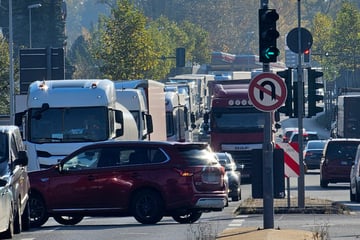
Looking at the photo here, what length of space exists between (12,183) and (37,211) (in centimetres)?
438

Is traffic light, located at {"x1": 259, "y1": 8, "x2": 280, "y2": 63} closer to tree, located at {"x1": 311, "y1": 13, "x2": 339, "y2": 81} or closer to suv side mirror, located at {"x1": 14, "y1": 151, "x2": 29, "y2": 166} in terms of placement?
suv side mirror, located at {"x1": 14, "y1": 151, "x2": 29, "y2": 166}

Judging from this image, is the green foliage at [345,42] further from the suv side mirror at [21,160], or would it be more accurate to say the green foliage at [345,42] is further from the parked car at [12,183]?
the suv side mirror at [21,160]

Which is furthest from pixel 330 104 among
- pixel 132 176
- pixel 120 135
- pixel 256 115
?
pixel 132 176

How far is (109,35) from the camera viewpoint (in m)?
76.2

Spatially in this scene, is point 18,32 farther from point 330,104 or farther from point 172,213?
point 172,213

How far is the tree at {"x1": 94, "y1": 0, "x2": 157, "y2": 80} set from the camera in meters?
74.4

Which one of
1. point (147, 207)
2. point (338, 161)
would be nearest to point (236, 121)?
point (338, 161)

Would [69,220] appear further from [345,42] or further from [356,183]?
[345,42]

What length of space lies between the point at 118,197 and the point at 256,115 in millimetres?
19674

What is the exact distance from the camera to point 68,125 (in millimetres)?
30453

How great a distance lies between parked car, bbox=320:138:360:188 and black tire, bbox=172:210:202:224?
1687 centimetres

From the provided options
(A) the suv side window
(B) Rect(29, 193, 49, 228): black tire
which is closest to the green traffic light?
(A) the suv side window

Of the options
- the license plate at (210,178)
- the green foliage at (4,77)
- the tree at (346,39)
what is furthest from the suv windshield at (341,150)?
the tree at (346,39)

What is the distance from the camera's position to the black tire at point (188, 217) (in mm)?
26188
